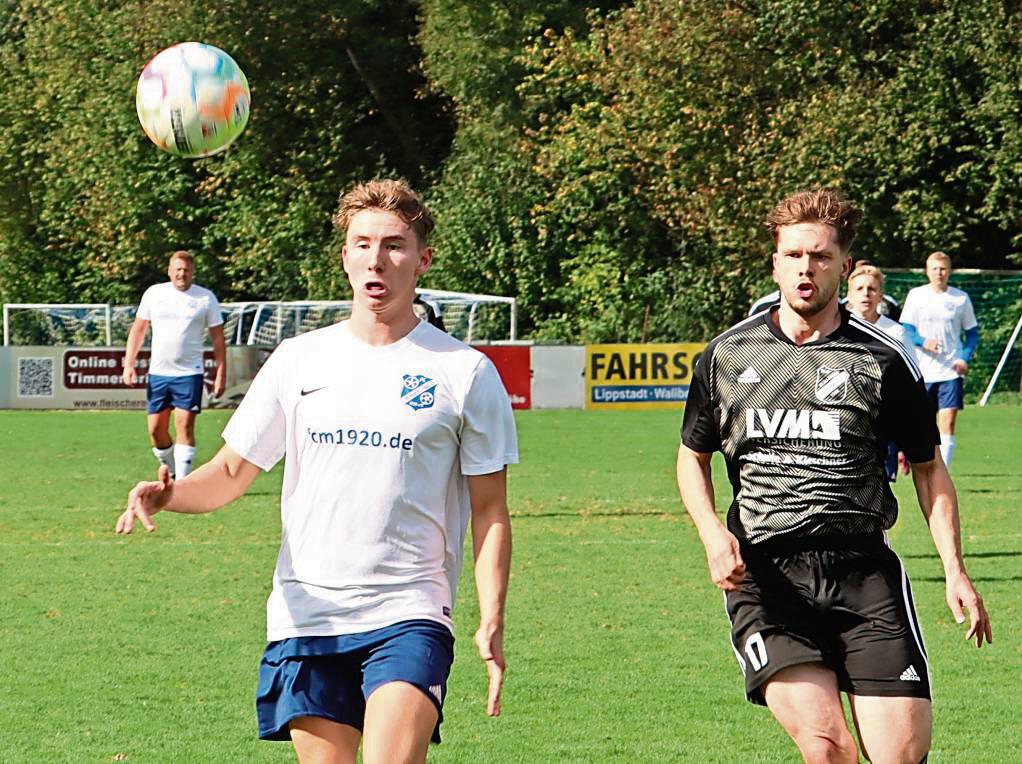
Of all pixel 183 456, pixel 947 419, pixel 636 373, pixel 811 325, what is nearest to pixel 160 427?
pixel 183 456

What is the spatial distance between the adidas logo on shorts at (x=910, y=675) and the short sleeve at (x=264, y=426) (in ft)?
6.22

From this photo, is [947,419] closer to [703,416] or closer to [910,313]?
[910,313]

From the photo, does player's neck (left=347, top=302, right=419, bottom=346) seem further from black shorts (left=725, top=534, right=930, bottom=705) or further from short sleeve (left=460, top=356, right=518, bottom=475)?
black shorts (left=725, top=534, right=930, bottom=705)

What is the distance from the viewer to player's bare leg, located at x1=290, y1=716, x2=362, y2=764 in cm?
424

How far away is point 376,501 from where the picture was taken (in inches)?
170

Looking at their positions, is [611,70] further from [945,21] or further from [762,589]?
[762,589]

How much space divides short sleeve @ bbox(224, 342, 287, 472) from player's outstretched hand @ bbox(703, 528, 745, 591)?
1304 mm

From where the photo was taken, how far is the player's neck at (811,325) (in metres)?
5.15

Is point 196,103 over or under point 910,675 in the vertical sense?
over

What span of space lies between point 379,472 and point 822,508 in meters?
1.44

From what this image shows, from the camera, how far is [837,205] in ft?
16.8

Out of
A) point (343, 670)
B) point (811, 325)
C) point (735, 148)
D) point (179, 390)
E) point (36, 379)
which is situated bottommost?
point (36, 379)

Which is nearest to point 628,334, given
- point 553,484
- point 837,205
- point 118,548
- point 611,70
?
point 611,70

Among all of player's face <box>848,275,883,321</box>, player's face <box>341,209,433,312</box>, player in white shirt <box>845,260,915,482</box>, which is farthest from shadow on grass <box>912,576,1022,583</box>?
player's face <box>341,209,433,312</box>
